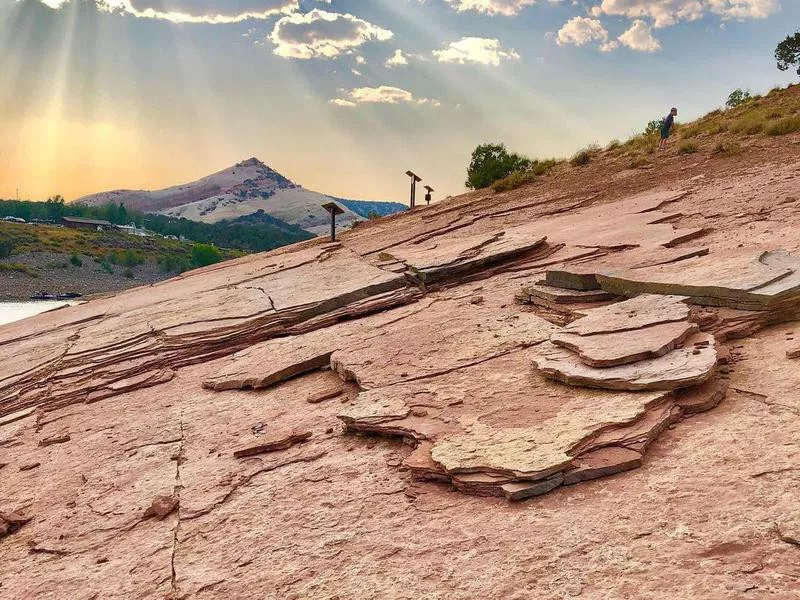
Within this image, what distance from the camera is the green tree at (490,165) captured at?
97.0 feet

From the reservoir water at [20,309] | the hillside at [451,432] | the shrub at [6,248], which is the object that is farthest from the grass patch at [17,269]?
the hillside at [451,432]

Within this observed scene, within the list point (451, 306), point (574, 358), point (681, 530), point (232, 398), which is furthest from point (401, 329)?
point (681, 530)

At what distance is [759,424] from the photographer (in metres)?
4.04

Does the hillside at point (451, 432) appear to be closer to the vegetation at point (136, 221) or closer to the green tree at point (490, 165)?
the green tree at point (490, 165)

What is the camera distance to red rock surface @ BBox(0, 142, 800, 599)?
3240 millimetres

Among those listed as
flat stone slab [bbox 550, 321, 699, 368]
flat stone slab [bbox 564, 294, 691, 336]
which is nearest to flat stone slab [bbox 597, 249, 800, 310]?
flat stone slab [bbox 564, 294, 691, 336]

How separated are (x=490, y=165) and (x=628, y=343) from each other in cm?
2632

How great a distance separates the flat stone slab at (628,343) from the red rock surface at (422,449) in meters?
0.16

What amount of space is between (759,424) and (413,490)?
2.43 meters

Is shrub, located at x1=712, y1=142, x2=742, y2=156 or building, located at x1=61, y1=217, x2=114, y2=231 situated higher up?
building, located at x1=61, y1=217, x2=114, y2=231

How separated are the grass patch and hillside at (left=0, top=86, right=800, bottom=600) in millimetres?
82285

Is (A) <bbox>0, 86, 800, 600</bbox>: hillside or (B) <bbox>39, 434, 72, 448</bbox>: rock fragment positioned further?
(B) <bbox>39, 434, 72, 448</bbox>: rock fragment

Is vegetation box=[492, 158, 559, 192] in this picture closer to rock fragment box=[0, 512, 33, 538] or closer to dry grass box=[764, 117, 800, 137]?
dry grass box=[764, 117, 800, 137]

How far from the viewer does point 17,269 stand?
8012 centimetres
